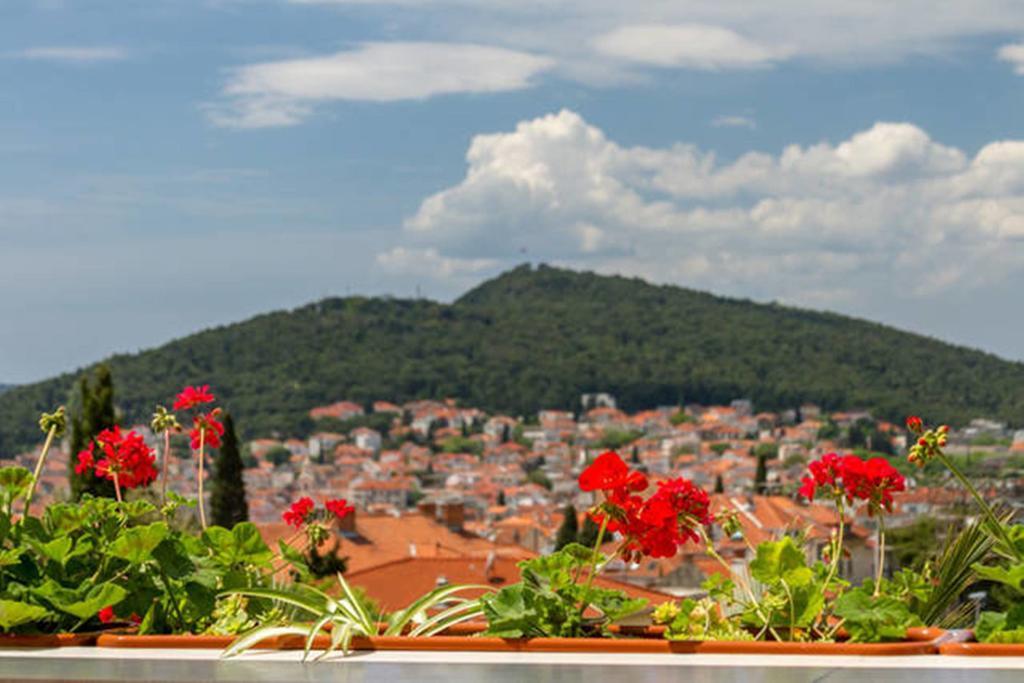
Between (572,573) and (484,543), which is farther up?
(572,573)

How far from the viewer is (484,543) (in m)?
58.3

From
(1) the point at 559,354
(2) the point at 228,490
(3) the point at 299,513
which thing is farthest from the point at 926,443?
(1) the point at 559,354

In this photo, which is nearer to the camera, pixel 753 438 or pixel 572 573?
pixel 572 573

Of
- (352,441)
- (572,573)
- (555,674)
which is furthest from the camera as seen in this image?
(352,441)

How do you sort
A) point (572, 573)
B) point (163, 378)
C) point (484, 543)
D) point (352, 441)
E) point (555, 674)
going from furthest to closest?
point (352, 441) < point (163, 378) < point (484, 543) < point (572, 573) < point (555, 674)

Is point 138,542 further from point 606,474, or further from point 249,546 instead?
point 606,474

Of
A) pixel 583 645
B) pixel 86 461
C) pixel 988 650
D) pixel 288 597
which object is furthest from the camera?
pixel 86 461

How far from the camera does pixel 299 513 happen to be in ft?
14.1

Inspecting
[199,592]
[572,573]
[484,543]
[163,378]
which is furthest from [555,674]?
[163,378]

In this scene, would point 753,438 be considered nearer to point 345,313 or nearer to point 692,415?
point 692,415

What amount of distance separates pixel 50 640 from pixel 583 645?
121cm

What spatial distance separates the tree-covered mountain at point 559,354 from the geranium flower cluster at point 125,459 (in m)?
102

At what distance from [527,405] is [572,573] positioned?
124690mm

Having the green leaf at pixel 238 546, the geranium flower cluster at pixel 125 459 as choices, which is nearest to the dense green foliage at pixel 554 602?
the green leaf at pixel 238 546
